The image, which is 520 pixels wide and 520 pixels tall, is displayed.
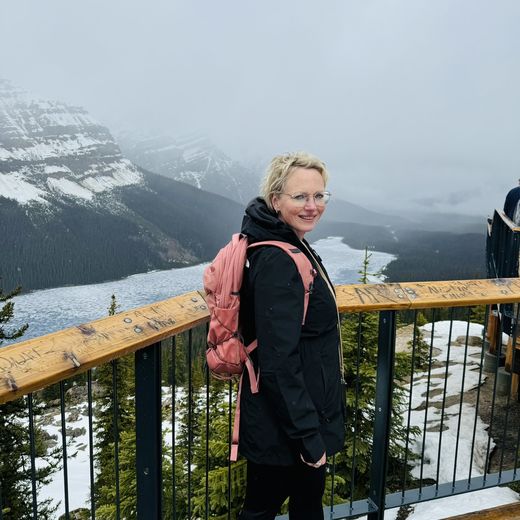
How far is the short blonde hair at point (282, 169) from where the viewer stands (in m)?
2.09

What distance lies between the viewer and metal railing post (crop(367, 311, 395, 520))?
8.94 ft

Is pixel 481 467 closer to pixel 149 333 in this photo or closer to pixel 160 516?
pixel 160 516

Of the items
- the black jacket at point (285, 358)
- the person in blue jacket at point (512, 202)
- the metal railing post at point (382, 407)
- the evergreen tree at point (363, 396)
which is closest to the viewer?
the black jacket at point (285, 358)

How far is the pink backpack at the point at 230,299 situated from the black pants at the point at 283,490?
396 mm

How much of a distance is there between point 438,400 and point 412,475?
134cm

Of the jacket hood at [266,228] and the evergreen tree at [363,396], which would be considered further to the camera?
the evergreen tree at [363,396]

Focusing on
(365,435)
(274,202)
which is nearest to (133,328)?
(274,202)

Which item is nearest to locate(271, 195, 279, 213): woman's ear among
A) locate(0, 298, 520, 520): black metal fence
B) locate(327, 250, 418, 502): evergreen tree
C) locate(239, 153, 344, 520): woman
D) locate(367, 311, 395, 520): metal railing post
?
locate(239, 153, 344, 520): woman

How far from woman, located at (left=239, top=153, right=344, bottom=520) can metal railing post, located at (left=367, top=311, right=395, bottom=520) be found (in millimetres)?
671

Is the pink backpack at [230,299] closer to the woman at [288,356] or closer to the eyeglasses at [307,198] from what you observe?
the woman at [288,356]

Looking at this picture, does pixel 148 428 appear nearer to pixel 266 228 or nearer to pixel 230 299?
pixel 230 299

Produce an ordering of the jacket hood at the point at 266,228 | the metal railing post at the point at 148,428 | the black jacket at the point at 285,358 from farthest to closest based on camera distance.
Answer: the metal railing post at the point at 148,428
the jacket hood at the point at 266,228
the black jacket at the point at 285,358

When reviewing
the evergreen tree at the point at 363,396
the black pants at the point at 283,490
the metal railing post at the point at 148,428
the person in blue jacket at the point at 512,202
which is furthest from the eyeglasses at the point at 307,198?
the person in blue jacket at the point at 512,202

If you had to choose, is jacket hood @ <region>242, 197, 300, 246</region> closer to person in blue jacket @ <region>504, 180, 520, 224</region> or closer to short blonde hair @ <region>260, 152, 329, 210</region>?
short blonde hair @ <region>260, 152, 329, 210</region>
